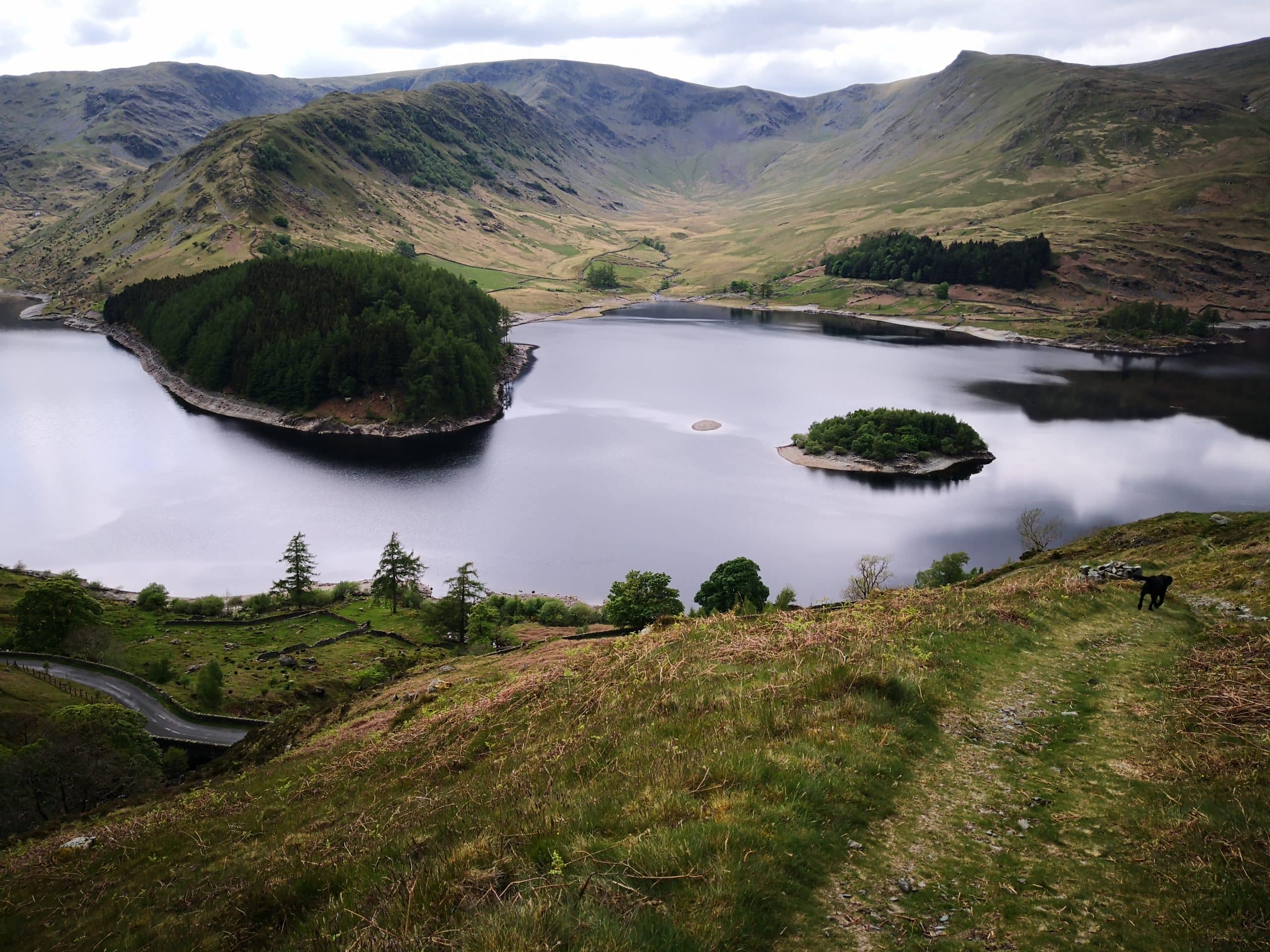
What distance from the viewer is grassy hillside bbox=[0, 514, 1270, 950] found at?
7438 millimetres

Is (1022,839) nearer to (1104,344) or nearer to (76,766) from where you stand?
(76,766)

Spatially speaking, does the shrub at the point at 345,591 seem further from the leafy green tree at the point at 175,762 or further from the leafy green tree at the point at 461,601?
the leafy green tree at the point at 175,762

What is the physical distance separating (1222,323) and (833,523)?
17166 centimetres

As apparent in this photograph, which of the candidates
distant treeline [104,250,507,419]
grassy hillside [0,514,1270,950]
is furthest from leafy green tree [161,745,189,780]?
distant treeline [104,250,507,419]

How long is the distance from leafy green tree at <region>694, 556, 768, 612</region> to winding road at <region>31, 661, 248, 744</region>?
1279 inches

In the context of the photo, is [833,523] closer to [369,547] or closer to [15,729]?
[369,547]

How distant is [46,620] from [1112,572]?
190ft

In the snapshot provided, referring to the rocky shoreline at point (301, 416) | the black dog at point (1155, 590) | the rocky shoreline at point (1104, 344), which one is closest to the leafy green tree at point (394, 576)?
the rocky shoreline at point (301, 416)

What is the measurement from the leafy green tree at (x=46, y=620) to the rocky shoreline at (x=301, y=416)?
194ft

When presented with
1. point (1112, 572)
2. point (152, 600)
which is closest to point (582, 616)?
point (152, 600)

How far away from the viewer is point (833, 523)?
2958 inches

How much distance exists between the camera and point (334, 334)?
368 feet

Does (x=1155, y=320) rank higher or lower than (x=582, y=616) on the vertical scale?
higher

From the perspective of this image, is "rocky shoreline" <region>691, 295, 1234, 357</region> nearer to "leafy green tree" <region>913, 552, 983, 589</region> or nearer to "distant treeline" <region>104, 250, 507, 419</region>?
"distant treeline" <region>104, 250, 507, 419</region>
